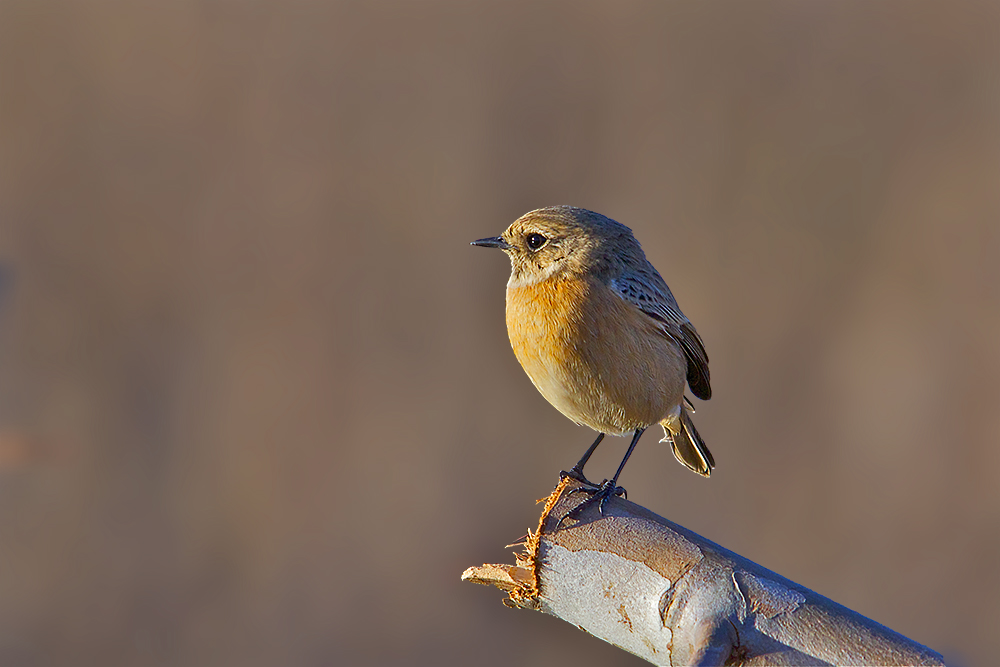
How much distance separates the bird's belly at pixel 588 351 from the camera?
2.94 m

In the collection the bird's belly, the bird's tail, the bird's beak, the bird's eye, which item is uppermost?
the bird's eye

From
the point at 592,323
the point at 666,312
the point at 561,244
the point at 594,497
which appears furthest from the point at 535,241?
the point at 594,497

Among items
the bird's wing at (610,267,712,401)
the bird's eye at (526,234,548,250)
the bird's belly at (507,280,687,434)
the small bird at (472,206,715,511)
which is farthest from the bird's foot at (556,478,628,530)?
the bird's eye at (526,234,548,250)

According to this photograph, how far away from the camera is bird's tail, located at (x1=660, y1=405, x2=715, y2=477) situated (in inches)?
146

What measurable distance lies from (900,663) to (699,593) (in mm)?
479

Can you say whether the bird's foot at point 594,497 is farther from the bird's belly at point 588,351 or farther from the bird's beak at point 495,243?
the bird's beak at point 495,243

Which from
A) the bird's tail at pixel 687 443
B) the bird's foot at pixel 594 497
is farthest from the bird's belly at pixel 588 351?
the bird's tail at pixel 687 443

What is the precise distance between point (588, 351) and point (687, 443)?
114 cm

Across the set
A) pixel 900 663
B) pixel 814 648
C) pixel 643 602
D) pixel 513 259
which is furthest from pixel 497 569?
pixel 513 259

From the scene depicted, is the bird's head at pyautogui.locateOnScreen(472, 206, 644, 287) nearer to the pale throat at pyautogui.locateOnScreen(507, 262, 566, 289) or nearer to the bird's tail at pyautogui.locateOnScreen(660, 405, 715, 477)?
the pale throat at pyautogui.locateOnScreen(507, 262, 566, 289)

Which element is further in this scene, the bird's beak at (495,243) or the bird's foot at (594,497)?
the bird's beak at (495,243)

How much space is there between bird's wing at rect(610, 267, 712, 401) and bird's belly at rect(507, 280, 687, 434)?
0.26 ft

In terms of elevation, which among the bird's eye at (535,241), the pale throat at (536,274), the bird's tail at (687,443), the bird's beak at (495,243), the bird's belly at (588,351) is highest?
the bird's eye at (535,241)

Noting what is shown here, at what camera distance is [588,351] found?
9.64 ft
